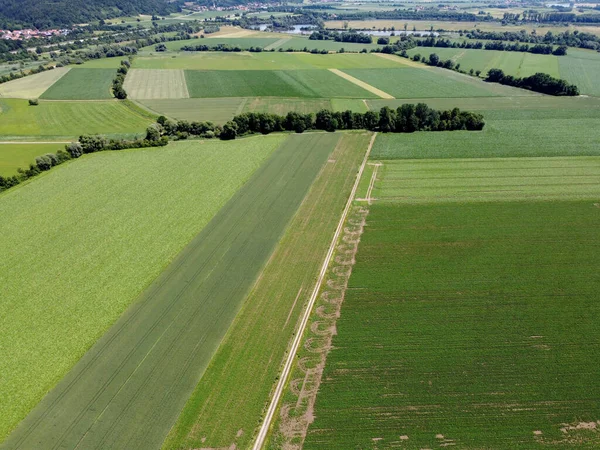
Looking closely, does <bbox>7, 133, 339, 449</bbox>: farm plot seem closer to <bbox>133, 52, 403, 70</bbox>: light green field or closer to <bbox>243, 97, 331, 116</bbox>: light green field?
<bbox>243, 97, 331, 116</bbox>: light green field

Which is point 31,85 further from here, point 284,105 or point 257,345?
point 257,345

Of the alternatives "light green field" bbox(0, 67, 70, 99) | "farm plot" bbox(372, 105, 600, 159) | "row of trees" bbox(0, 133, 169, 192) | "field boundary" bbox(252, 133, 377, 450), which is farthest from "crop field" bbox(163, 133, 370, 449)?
"light green field" bbox(0, 67, 70, 99)

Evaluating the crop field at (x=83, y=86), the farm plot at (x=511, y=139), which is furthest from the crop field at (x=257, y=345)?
the crop field at (x=83, y=86)

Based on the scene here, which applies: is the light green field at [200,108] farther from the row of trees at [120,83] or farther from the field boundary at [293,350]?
the field boundary at [293,350]

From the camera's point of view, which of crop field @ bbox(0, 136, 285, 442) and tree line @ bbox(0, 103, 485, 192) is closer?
crop field @ bbox(0, 136, 285, 442)

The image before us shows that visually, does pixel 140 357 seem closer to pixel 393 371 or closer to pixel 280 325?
pixel 280 325

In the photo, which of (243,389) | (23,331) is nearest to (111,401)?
(243,389)
